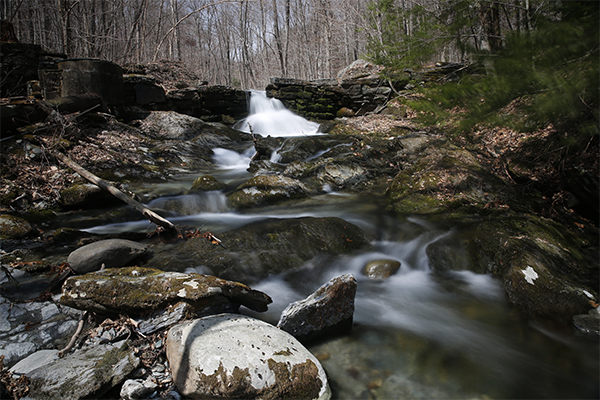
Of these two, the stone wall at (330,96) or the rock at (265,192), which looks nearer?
the rock at (265,192)

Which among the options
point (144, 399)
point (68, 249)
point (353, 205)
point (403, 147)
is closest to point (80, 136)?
point (68, 249)

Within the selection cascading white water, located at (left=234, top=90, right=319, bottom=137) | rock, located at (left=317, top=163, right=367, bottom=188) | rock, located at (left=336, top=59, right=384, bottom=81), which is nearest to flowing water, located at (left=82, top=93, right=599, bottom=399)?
rock, located at (left=317, top=163, right=367, bottom=188)

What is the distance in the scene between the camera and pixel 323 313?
3.35 metres

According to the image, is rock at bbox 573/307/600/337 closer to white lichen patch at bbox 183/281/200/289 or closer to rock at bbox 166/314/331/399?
rock at bbox 166/314/331/399

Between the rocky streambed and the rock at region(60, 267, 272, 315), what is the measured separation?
0.05ft

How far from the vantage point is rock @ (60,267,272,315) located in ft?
9.96

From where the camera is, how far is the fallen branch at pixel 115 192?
5.32 m

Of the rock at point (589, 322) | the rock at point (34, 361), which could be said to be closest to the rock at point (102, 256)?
the rock at point (34, 361)

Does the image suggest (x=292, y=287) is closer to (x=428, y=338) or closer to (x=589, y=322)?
(x=428, y=338)

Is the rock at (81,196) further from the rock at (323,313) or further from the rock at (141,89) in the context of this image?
the rock at (141,89)

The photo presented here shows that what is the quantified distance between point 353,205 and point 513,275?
12.3ft

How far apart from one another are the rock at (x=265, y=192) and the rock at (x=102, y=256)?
303 centimetres

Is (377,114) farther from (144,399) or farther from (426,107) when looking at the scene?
(144,399)

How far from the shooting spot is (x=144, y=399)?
7.73 ft
